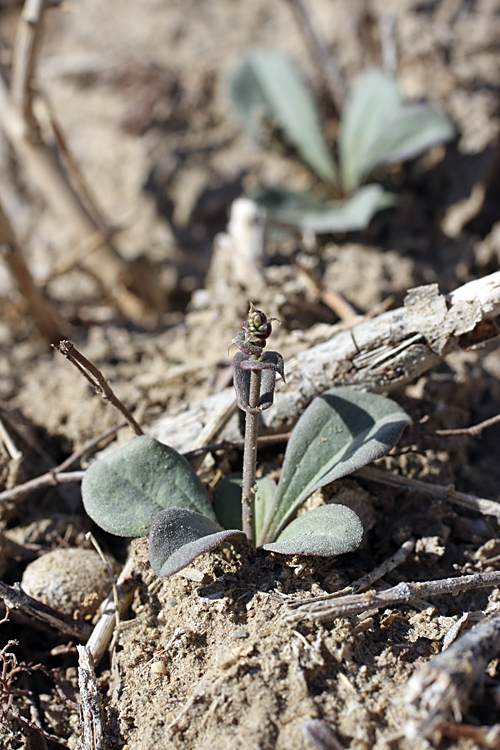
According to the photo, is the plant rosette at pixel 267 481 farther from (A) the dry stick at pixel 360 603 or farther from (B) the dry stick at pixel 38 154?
(B) the dry stick at pixel 38 154

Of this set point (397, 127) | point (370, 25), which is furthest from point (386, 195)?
point (370, 25)

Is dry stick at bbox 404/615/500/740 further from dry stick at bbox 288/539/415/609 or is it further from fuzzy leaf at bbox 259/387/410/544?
fuzzy leaf at bbox 259/387/410/544

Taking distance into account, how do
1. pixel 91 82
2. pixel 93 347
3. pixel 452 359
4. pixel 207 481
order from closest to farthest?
pixel 207 481, pixel 452 359, pixel 93 347, pixel 91 82

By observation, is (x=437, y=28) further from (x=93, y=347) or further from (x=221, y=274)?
(x=93, y=347)

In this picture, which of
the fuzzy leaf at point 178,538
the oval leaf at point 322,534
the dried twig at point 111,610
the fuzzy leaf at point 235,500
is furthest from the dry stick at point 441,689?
the dried twig at point 111,610

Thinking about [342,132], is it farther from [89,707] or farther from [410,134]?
[89,707]

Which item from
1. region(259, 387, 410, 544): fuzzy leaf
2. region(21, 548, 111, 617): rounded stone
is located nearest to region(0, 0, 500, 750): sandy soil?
region(21, 548, 111, 617): rounded stone
